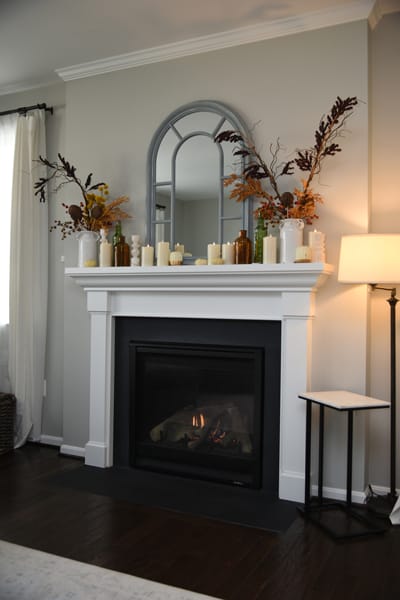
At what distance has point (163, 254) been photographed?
3.38m

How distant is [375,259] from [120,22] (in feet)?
6.73

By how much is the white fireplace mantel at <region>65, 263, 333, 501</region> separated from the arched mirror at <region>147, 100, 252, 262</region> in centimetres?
27

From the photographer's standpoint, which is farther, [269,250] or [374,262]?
[269,250]

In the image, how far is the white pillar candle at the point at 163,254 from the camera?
3379 mm

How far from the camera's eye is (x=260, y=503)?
9.82 ft

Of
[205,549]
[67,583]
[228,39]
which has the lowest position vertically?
[205,549]

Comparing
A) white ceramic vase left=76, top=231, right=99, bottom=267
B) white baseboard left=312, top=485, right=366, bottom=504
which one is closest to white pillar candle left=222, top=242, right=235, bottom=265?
white ceramic vase left=76, top=231, right=99, bottom=267

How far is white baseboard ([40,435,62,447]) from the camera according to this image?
13.6ft

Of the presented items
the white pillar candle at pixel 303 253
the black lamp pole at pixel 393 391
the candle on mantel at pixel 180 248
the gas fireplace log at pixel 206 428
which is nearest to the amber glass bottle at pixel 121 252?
the candle on mantel at pixel 180 248

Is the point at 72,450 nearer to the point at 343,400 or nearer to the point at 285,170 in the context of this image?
the point at 343,400

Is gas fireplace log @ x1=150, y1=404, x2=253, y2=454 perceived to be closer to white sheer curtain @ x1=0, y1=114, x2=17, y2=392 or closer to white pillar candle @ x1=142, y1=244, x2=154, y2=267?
white pillar candle @ x1=142, y1=244, x2=154, y2=267

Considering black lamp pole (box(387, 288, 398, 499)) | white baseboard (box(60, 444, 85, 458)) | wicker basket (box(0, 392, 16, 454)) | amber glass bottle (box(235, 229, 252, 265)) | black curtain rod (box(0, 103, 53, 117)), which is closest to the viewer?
black lamp pole (box(387, 288, 398, 499))

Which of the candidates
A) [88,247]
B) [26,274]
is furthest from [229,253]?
[26,274]

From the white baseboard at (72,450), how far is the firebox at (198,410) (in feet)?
1.46
